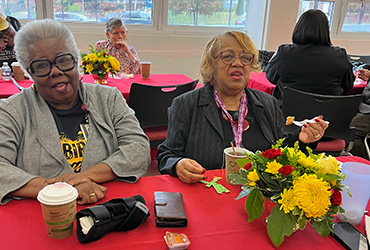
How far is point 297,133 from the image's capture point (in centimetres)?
150

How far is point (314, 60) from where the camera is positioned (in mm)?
2816

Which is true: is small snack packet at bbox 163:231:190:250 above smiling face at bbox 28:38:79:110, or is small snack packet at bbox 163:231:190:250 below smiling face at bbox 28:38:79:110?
below

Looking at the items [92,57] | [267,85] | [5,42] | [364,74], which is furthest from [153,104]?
[364,74]

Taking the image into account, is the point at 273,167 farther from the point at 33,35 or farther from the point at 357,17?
the point at 357,17

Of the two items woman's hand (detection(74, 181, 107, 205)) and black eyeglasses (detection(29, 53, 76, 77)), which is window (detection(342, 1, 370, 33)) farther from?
woman's hand (detection(74, 181, 107, 205))

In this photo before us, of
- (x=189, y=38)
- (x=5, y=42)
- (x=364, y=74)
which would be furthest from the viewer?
(x=189, y=38)

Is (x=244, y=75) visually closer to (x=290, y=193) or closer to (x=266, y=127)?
(x=266, y=127)

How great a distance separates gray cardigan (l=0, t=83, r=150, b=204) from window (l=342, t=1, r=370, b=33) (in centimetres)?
593

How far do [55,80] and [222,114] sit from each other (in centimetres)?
83

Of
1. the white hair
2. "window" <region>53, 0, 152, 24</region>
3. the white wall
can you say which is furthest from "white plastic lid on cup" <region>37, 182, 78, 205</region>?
"window" <region>53, 0, 152, 24</region>

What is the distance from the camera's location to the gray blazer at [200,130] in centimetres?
155

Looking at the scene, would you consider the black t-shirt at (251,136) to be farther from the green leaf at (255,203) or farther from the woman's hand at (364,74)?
the woman's hand at (364,74)

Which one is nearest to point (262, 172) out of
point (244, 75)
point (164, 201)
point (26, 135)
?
point (164, 201)

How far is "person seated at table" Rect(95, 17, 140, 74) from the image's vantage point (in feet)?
12.2
